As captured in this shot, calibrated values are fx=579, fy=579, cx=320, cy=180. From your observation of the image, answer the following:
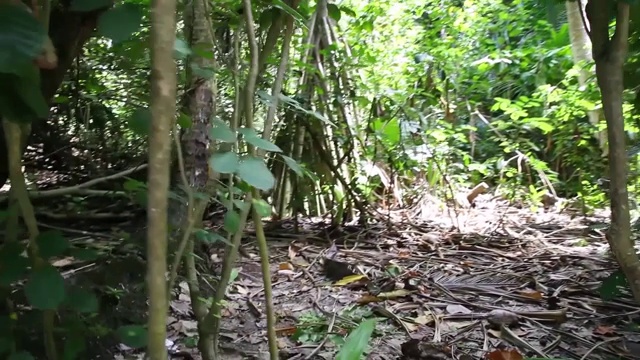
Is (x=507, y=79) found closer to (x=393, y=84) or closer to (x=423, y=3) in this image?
(x=423, y=3)

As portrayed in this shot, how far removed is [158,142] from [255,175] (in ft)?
0.61

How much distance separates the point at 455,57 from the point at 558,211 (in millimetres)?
1611

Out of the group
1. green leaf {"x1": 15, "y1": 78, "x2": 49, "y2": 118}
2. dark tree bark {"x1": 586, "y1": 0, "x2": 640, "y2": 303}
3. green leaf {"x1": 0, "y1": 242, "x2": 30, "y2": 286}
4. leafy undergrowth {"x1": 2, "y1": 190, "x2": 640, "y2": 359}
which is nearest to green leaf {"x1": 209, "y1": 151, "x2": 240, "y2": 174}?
green leaf {"x1": 15, "y1": 78, "x2": 49, "y2": 118}

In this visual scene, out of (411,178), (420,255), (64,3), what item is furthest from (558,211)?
(64,3)

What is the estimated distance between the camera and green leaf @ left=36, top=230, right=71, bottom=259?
893 mm

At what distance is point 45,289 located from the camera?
839 mm

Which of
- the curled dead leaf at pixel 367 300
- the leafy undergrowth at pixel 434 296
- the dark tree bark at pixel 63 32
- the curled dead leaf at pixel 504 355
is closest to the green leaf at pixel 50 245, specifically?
the dark tree bark at pixel 63 32

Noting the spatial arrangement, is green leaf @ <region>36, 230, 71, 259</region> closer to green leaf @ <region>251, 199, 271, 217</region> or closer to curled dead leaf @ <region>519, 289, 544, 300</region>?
green leaf @ <region>251, 199, 271, 217</region>

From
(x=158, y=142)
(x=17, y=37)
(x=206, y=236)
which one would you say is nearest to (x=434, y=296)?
(x=206, y=236)

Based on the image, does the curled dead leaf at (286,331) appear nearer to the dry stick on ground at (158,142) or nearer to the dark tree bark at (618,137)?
the dark tree bark at (618,137)

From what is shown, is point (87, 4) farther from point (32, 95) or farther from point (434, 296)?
point (434, 296)

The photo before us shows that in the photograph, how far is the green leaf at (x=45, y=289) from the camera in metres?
0.83

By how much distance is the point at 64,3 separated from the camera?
120 centimetres

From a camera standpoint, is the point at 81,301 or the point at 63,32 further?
the point at 63,32
